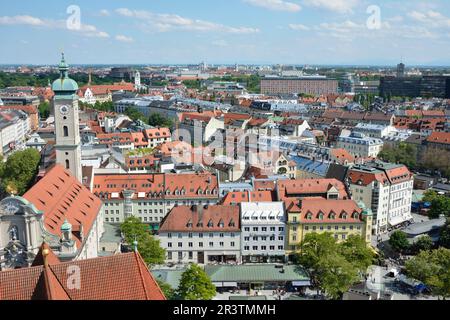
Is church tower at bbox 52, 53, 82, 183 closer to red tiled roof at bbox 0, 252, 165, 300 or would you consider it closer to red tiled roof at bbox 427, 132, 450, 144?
red tiled roof at bbox 0, 252, 165, 300

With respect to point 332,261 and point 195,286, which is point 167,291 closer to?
point 195,286

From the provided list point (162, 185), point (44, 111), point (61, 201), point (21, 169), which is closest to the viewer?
point (61, 201)

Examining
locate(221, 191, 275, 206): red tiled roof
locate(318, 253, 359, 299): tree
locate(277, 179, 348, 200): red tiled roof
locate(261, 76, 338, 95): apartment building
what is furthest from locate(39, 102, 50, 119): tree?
locate(318, 253, 359, 299): tree

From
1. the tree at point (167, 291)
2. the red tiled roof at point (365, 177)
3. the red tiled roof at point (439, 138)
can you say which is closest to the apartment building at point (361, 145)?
the red tiled roof at point (439, 138)

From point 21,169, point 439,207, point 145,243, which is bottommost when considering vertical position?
point 439,207

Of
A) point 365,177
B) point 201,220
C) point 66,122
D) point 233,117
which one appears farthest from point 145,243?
point 233,117

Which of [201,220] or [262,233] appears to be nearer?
[201,220]
